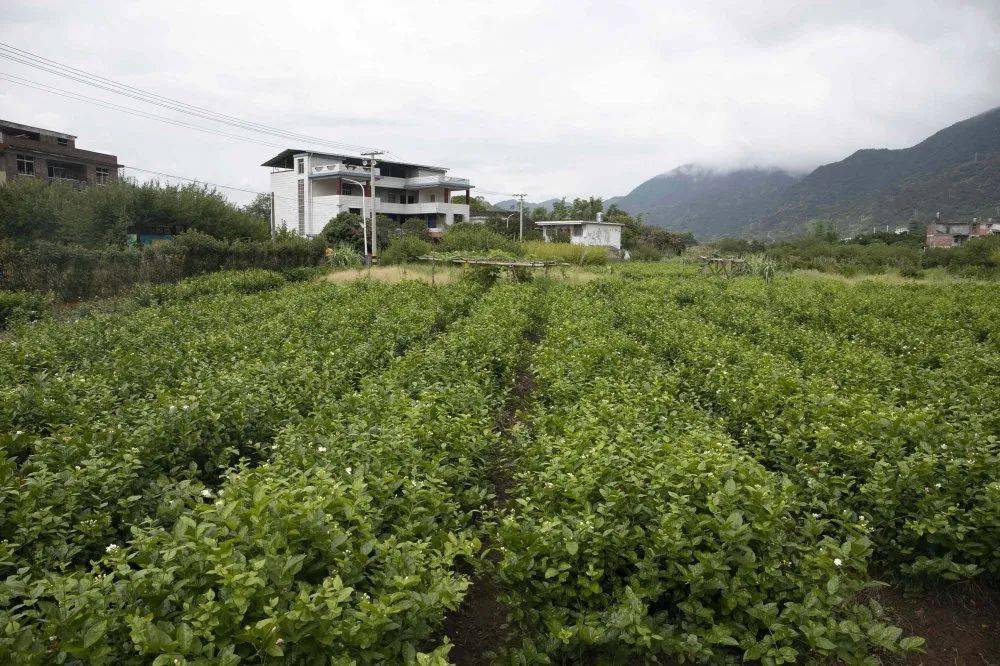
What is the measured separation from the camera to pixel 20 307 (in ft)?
45.1

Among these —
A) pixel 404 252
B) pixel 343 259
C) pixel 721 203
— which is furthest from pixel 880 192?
pixel 343 259

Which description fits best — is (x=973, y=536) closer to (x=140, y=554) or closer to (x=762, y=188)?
(x=140, y=554)

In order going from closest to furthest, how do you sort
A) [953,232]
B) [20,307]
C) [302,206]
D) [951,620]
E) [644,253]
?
[951,620] → [20,307] → [644,253] → [302,206] → [953,232]

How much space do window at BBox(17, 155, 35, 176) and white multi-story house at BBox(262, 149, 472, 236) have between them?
17.4 metres

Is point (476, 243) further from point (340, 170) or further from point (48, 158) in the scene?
point (48, 158)

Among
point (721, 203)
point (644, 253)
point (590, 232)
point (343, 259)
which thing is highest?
point (721, 203)

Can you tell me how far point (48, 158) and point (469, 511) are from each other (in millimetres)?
48675

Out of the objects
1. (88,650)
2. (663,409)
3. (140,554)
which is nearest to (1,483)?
(140,554)

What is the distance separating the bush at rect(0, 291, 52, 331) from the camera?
44.0 feet

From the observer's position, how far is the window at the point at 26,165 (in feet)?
128

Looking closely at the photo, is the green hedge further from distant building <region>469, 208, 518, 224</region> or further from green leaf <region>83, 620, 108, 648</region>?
distant building <region>469, 208, 518, 224</region>

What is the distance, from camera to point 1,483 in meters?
3.51

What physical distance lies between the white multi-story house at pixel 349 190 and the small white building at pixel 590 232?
31.3 ft

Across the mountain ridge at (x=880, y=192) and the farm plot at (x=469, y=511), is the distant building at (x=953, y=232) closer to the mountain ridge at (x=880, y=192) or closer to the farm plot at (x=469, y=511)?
the mountain ridge at (x=880, y=192)
